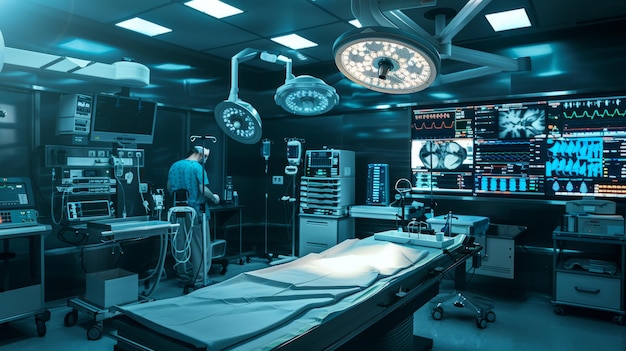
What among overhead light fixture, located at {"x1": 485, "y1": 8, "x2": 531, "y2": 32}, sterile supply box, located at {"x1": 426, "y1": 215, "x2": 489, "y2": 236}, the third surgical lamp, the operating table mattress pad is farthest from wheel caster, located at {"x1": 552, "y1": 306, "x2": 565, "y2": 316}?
the third surgical lamp

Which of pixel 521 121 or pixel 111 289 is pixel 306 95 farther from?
pixel 521 121

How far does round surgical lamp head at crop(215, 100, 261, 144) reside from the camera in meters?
2.83

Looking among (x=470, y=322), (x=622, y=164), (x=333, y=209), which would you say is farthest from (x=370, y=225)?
(x=622, y=164)

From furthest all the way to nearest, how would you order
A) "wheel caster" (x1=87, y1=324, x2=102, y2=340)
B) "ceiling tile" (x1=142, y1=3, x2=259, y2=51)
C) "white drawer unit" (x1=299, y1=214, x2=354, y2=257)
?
"white drawer unit" (x1=299, y1=214, x2=354, y2=257)
"ceiling tile" (x1=142, y1=3, x2=259, y2=51)
"wheel caster" (x1=87, y1=324, x2=102, y2=340)

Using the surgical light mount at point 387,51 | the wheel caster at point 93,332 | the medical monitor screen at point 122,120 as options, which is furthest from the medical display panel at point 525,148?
the wheel caster at point 93,332

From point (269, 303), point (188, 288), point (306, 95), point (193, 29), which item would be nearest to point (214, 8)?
point (193, 29)

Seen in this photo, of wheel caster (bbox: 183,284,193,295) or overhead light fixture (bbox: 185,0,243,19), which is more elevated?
overhead light fixture (bbox: 185,0,243,19)

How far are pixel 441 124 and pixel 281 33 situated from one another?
2177 millimetres

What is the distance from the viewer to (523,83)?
4.82 metres

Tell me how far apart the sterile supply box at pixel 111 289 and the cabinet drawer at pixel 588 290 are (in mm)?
3967

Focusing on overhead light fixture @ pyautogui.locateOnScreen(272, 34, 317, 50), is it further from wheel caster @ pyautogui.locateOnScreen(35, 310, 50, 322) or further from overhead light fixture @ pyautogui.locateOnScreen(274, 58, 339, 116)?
wheel caster @ pyautogui.locateOnScreen(35, 310, 50, 322)

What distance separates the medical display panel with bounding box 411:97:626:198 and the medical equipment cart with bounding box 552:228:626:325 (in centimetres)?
65

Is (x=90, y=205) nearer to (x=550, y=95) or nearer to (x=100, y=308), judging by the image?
(x=100, y=308)

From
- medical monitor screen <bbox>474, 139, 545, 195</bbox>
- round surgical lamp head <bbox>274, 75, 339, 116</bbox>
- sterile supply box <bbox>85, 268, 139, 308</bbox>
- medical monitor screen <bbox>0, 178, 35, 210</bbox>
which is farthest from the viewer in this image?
medical monitor screen <bbox>474, 139, 545, 195</bbox>
